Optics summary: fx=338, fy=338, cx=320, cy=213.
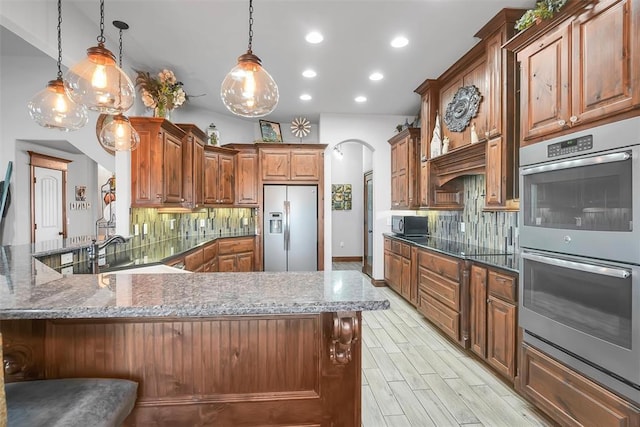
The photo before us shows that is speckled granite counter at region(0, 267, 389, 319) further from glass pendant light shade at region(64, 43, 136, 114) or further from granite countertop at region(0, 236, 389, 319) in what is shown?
glass pendant light shade at region(64, 43, 136, 114)

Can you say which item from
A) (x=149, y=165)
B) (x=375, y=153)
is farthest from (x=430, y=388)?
(x=375, y=153)

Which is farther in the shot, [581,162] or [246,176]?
[246,176]

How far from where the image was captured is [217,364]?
1.26m

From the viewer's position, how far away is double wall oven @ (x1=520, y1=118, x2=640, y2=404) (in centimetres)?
152

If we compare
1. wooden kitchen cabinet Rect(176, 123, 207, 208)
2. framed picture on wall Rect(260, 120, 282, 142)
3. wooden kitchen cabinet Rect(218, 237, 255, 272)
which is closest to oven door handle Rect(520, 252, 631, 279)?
wooden kitchen cabinet Rect(176, 123, 207, 208)

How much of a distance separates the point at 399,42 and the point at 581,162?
220cm

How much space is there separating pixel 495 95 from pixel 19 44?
543 centimetres

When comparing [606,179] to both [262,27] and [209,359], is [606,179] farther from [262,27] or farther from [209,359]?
[262,27]

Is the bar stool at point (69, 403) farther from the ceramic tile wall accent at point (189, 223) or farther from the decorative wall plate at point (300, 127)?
the decorative wall plate at point (300, 127)

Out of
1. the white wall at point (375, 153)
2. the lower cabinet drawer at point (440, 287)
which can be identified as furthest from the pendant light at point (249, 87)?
the white wall at point (375, 153)

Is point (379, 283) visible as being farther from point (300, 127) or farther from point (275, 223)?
point (300, 127)

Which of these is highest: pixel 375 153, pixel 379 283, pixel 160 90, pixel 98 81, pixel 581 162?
pixel 160 90

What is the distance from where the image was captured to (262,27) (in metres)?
3.08

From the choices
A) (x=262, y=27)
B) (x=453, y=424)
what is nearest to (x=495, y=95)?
(x=262, y=27)
